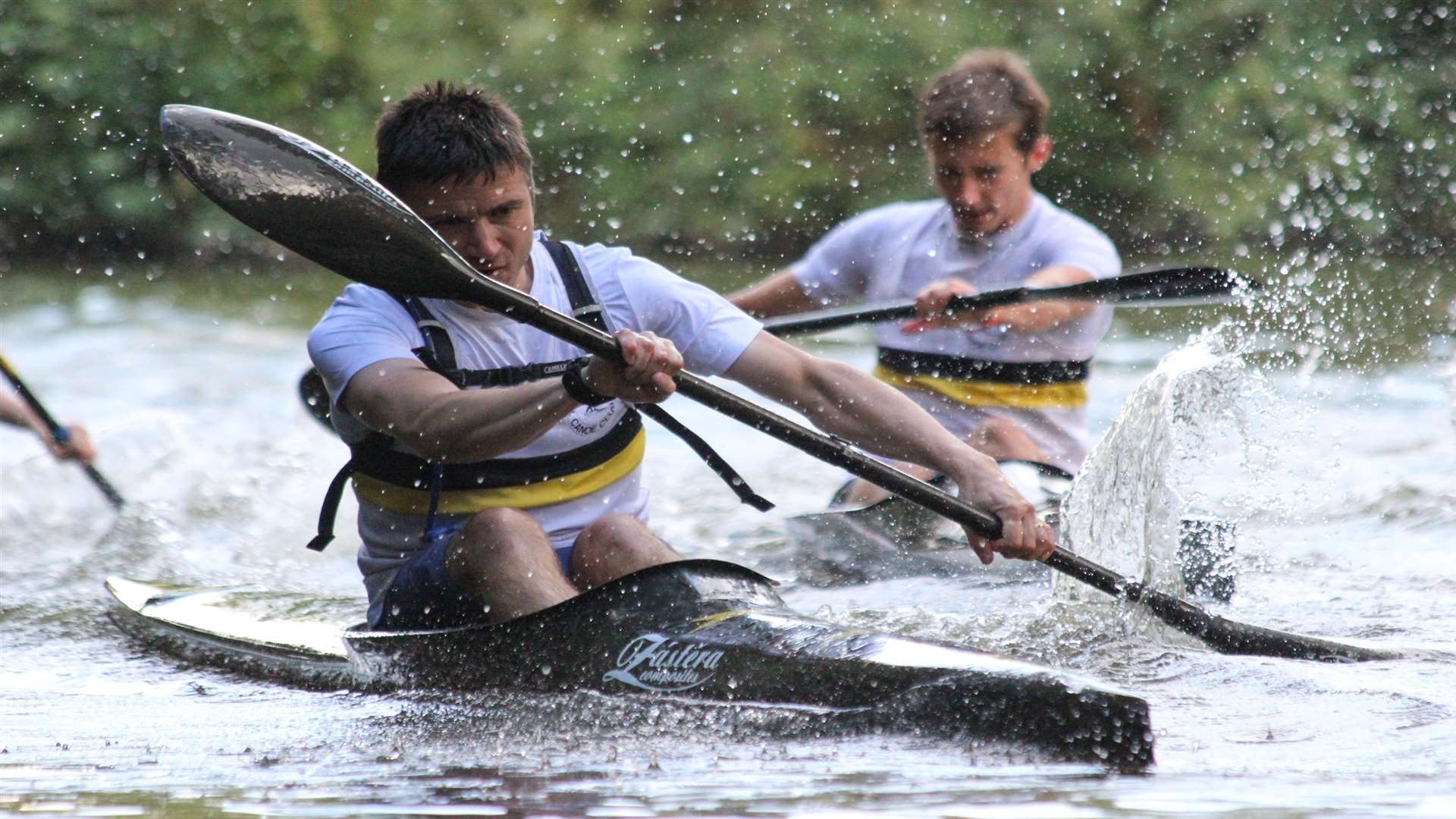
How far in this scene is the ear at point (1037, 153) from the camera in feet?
14.6

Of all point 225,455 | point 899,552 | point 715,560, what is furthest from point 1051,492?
point 225,455

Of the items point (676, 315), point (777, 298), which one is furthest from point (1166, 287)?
point (676, 315)

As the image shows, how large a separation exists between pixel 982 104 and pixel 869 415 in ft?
5.27

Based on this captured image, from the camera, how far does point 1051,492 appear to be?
13.0 feet

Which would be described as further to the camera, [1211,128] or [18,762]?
[1211,128]

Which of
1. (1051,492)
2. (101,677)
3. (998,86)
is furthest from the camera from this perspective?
(998,86)

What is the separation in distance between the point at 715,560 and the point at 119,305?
10020 mm

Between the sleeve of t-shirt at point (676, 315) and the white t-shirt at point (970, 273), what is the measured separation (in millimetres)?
1375

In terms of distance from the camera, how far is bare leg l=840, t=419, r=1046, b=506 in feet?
13.6

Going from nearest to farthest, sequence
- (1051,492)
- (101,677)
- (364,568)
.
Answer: (364,568), (101,677), (1051,492)

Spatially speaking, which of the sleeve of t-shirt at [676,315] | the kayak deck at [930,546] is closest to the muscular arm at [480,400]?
the sleeve of t-shirt at [676,315]

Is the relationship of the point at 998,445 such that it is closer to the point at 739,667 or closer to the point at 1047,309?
the point at 1047,309

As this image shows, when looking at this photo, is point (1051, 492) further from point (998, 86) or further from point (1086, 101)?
point (1086, 101)

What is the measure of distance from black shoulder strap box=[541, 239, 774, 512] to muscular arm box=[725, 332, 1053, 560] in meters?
0.14
